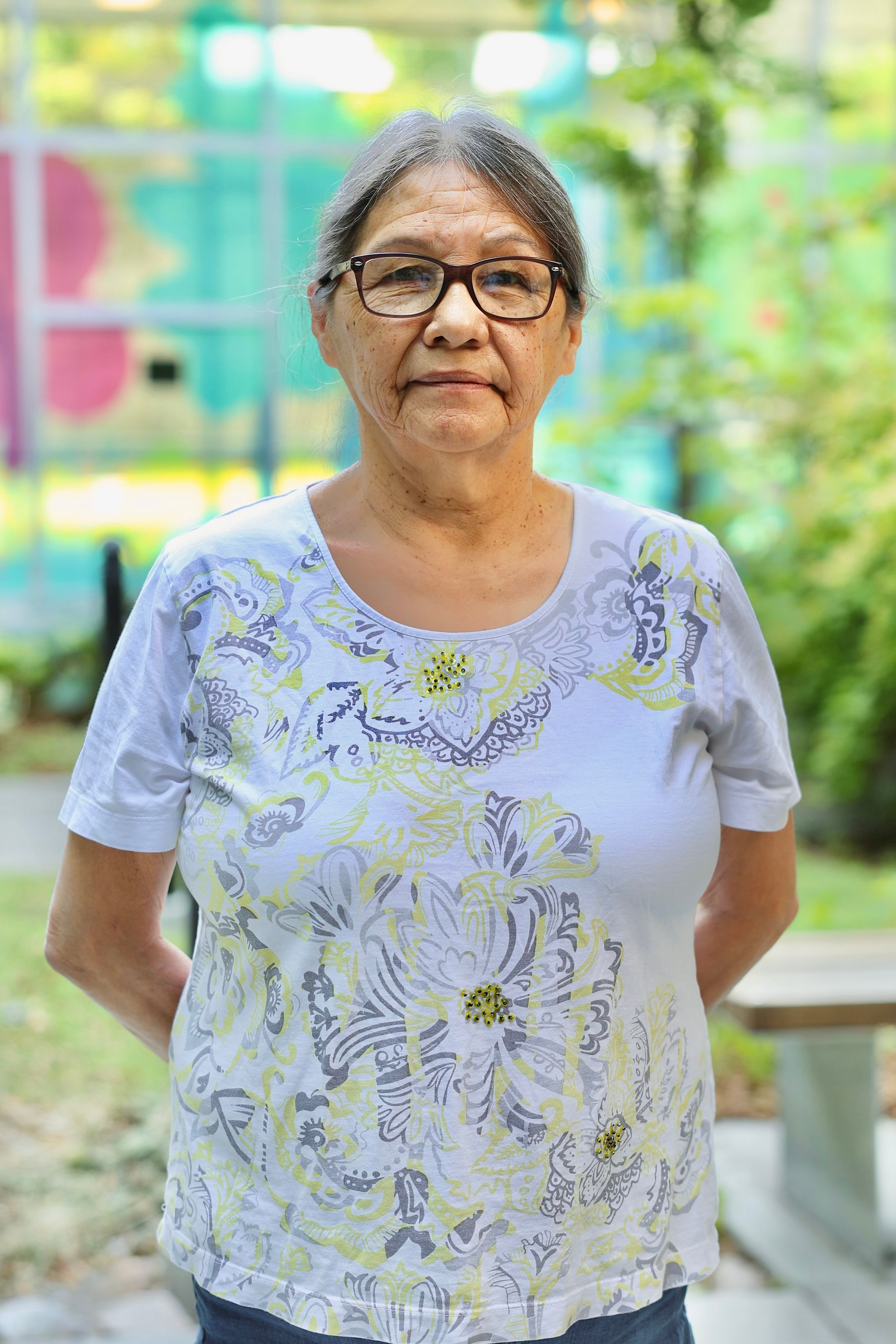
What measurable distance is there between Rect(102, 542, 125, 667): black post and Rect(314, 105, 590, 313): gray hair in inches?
41.8

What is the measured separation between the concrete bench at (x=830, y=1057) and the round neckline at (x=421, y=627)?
195 centimetres

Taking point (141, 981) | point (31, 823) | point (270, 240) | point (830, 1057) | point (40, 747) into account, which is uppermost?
point (270, 240)

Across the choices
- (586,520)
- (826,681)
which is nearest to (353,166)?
(586,520)

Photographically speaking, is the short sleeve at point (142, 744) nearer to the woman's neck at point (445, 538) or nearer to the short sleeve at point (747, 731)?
the woman's neck at point (445, 538)

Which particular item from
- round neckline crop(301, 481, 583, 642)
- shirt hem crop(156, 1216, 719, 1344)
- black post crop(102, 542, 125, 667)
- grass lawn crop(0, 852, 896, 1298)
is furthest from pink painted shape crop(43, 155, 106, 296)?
shirt hem crop(156, 1216, 719, 1344)

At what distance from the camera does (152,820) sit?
56.9 inches

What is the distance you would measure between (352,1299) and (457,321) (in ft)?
3.11

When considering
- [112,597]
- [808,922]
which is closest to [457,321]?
[112,597]

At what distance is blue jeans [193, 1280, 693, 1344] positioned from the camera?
1.37 metres

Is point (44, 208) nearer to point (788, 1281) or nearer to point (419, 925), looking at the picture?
point (788, 1281)

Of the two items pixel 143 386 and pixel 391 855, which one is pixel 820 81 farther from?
pixel 391 855

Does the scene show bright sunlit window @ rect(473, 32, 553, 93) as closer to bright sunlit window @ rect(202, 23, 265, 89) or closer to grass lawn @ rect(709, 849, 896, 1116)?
bright sunlit window @ rect(202, 23, 265, 89)

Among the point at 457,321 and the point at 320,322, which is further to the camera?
the point at 320,322

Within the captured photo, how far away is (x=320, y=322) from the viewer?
1546mm
